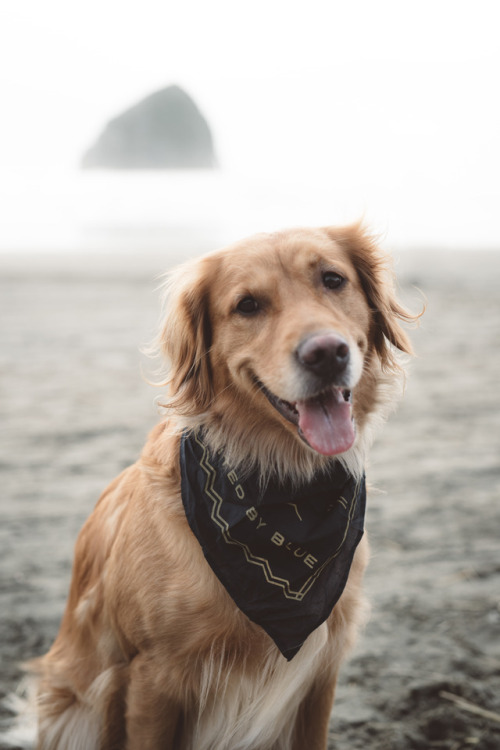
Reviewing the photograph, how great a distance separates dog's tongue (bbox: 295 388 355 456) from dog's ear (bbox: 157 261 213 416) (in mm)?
430

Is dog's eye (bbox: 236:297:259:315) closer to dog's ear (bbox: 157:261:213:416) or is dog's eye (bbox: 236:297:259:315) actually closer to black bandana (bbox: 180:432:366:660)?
dog's ear (bbox: 157:261:213:416)

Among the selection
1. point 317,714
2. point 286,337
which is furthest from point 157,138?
point 317,714

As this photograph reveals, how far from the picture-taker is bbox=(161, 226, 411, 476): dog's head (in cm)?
206

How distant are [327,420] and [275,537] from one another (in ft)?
1.48

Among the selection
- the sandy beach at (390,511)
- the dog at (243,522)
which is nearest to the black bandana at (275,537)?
the dog at (243,522)

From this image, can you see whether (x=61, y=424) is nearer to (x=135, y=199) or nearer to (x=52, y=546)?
(x=52, y=546)

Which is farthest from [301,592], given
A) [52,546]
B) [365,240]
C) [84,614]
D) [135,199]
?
[135,199]

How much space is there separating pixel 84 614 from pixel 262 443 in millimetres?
927

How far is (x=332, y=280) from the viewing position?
92.2 inches

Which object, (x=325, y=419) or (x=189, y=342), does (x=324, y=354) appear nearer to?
(x=325, y=419)

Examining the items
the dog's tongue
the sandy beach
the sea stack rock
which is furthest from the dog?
the sea stack rock

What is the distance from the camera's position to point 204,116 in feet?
445

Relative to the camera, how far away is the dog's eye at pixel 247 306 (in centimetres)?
229

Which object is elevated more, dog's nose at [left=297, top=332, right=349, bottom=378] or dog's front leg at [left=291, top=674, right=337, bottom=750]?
dog's nose at [left=297, top=332, right=349, bottom=378]
